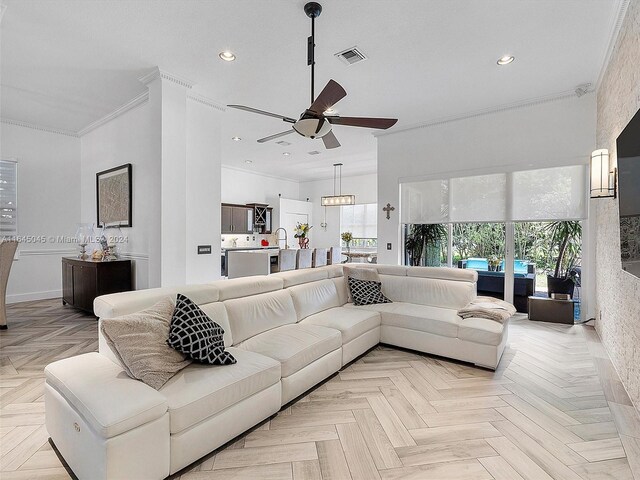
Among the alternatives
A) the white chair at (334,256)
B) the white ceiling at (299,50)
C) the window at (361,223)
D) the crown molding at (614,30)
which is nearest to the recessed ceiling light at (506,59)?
the white ceiling at (299,50)

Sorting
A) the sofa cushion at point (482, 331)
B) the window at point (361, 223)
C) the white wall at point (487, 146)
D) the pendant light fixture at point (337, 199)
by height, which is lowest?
the sofa cushion at point (482, 331)

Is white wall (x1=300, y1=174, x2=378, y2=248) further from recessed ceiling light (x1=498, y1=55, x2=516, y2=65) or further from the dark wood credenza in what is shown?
the dark wood credenza

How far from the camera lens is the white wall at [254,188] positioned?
8648 mm

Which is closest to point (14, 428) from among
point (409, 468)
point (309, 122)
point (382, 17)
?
point (409, 468)

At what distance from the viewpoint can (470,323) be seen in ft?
10.5

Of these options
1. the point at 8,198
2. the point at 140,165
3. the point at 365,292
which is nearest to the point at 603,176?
the point at 365,292

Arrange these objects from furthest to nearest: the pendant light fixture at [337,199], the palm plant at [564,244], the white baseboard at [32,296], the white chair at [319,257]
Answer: the pendant light fixture at [337,199] → the white chair at [319,257] → the white baseboard at [32,296] → the palm plant at [564,244]

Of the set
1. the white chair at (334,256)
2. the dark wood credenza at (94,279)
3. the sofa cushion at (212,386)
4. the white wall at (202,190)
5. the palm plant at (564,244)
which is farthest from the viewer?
the white chair at (334,256)

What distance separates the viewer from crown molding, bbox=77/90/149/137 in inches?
169

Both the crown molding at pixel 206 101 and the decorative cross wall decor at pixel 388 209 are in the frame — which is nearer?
the crown molding at pixel 206 101

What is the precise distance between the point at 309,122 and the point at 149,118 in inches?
102

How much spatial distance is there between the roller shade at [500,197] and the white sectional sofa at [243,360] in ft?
5.46

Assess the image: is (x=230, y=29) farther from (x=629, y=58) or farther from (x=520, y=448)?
(x=520, y=448)

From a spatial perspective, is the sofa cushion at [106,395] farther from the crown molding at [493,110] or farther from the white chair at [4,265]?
the crown molding at [493,110]
